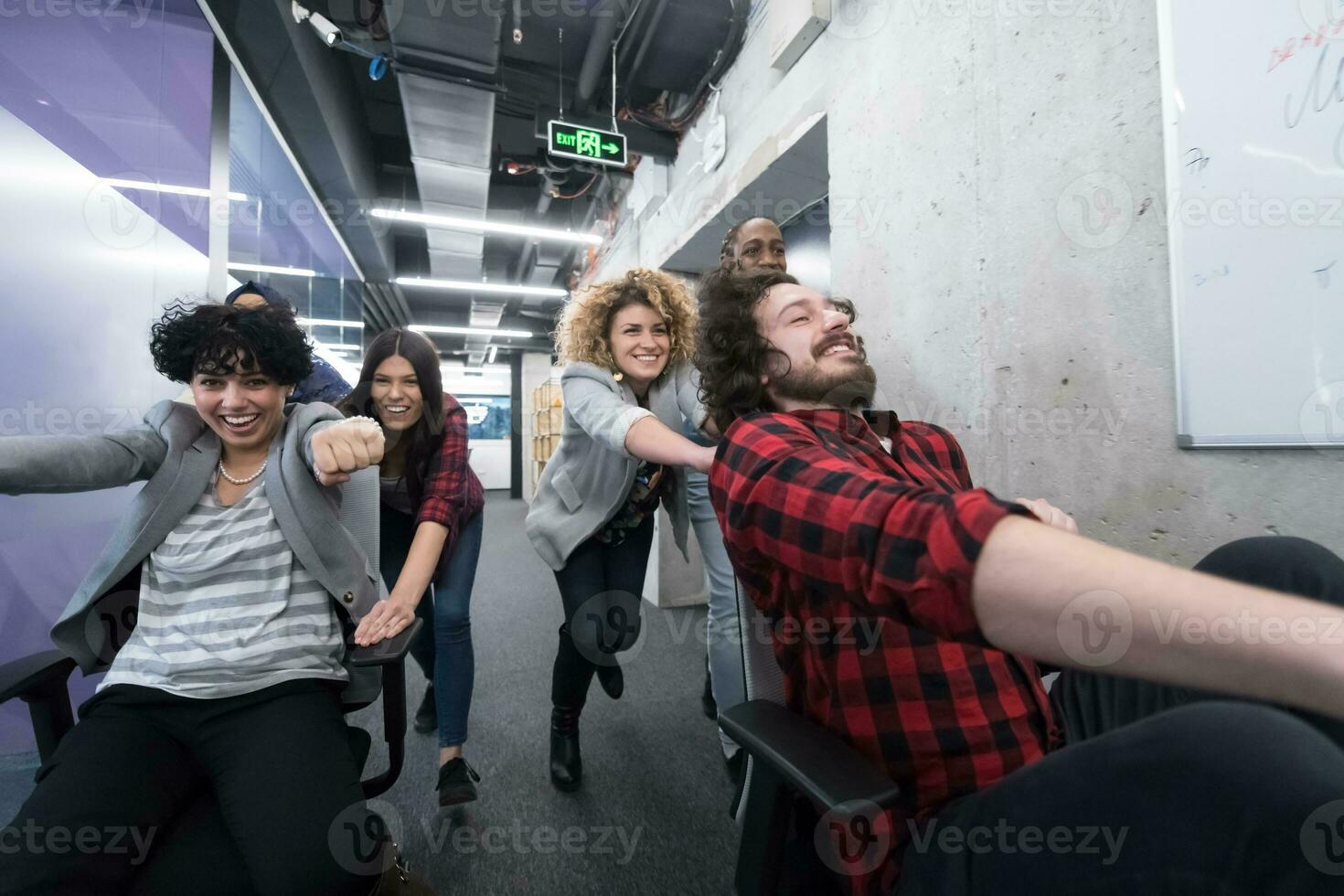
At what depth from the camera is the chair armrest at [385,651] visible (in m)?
0.96

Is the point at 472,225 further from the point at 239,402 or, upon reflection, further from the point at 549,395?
the point at 239,402

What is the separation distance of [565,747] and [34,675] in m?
1.16

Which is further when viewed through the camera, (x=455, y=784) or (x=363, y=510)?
(x=455, y=784)

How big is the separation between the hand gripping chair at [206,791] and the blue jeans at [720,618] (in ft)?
2.75

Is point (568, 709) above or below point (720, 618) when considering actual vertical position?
below

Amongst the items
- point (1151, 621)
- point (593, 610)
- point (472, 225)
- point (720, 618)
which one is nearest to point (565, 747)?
point (593, 610)

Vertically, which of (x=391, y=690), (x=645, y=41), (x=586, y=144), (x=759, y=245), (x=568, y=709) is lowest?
(x=568, y=709)

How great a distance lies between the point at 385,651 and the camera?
0.99 metres

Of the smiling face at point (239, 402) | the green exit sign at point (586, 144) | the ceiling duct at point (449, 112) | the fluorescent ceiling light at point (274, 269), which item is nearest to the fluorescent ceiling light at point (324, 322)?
the fluorescent ceiling light at point (274, 269)

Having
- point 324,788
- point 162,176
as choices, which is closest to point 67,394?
point 162,176

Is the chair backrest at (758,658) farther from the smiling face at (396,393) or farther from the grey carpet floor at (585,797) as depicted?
the smiling face at (396,393)

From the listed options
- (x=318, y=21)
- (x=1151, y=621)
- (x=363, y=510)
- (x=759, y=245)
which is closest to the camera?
(x=1151, y=621)

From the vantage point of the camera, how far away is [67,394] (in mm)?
1679

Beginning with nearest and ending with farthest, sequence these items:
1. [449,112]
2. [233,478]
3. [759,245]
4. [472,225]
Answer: [233,478] < [759,245] < [449,112] < [472,225]
